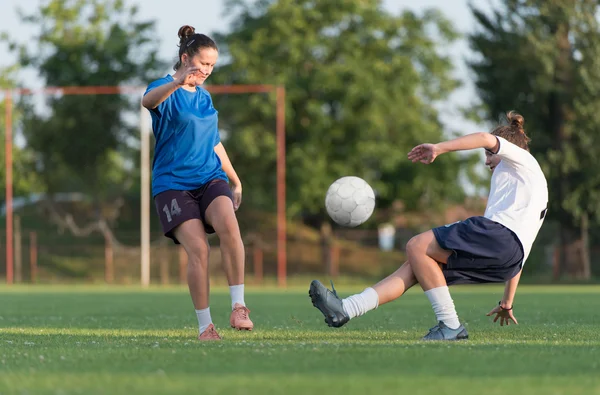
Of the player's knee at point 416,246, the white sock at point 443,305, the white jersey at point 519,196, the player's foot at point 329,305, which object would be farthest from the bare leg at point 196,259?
the white jersey at point 519,196

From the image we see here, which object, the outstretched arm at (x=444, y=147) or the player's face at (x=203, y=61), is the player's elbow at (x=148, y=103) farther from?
the outstretched arm at (x=444, y=147)

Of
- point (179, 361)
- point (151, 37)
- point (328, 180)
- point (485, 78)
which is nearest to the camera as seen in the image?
point (179, 361)

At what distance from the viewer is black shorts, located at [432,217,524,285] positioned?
6996mm

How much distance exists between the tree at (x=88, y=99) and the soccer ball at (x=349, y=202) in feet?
97.9

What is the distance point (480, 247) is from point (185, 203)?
1.98 m

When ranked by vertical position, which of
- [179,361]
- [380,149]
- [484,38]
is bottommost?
[179,361]

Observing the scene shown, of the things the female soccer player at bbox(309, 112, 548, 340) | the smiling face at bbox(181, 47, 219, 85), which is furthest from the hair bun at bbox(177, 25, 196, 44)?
the female soccer player at bbox(309, 112, 548, 340)

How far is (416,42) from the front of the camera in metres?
42.3

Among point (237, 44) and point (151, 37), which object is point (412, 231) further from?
point (151, 37)

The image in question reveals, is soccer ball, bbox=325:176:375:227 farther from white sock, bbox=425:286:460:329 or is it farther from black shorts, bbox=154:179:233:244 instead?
white sock, bbox=425:286:460:329

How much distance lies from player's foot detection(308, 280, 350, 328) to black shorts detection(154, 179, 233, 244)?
957 mm

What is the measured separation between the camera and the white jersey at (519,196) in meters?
7.06

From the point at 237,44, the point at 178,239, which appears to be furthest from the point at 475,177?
the point at 178,239

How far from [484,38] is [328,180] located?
7.19 meters
